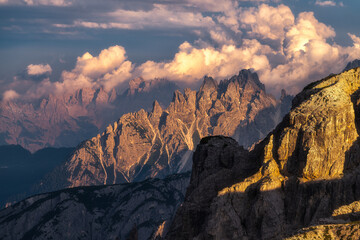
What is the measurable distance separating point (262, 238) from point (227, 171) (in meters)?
30.2

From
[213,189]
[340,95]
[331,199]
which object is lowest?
[213,189]

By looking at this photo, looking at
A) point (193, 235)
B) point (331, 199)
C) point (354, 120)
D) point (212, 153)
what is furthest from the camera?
point (212, 153)

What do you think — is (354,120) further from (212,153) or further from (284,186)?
(212,153)

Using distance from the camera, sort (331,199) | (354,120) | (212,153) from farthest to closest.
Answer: (212,153) < (354,120) < (331,199)

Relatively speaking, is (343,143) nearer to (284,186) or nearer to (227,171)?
(284,186)

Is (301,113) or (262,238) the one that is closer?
(262,238)

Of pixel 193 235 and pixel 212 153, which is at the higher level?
pixel 212 153

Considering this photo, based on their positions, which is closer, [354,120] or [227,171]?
[354,120]

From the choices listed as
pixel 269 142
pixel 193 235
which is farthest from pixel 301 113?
pixel 193 235

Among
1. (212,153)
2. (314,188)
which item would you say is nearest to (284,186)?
(314,188)

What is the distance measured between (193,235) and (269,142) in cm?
3014

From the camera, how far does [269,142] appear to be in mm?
140375

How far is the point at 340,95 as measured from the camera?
140 m

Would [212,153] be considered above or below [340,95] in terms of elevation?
below
